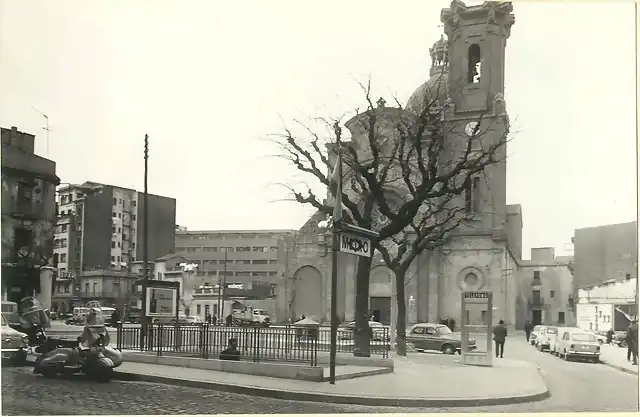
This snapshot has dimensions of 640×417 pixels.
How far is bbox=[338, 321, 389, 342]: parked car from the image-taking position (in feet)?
23.2

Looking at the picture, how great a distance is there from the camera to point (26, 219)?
6297 millimetres

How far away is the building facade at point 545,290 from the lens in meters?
6.77

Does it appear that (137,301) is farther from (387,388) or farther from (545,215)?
(545,215)

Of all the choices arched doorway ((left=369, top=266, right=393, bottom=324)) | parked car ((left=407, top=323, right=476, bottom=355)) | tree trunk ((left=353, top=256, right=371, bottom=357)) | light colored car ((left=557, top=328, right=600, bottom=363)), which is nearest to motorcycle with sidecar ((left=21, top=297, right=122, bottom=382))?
tree trunk ((left=353, top=256, right=371, bottom=357))

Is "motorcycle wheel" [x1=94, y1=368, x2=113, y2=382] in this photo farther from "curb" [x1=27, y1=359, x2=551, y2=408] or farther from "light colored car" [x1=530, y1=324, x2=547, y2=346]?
"light colored car" [x1=530, y1=324, x2=547, y2=346]

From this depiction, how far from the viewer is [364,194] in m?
6.95

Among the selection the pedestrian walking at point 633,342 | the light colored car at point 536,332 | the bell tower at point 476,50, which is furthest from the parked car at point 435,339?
the bell tower at point 476,50

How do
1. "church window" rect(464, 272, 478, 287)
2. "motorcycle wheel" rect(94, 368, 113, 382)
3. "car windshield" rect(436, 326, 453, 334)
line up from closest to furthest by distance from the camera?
"motorcycle wheel" rect(94, 368, 113, 382) < "church window" rect(464, 272, 478, 287) < "car windshield" rect(436, 326, 453, 334)

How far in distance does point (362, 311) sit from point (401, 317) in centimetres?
41

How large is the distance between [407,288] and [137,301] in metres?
2.37

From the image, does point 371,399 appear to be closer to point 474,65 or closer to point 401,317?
point 401,317

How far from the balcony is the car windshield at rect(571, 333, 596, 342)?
0.43 m

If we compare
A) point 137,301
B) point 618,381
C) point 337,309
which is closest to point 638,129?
point 618,381

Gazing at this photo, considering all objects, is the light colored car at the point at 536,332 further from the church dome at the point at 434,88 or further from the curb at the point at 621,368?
the church dome at the point at 434,88
